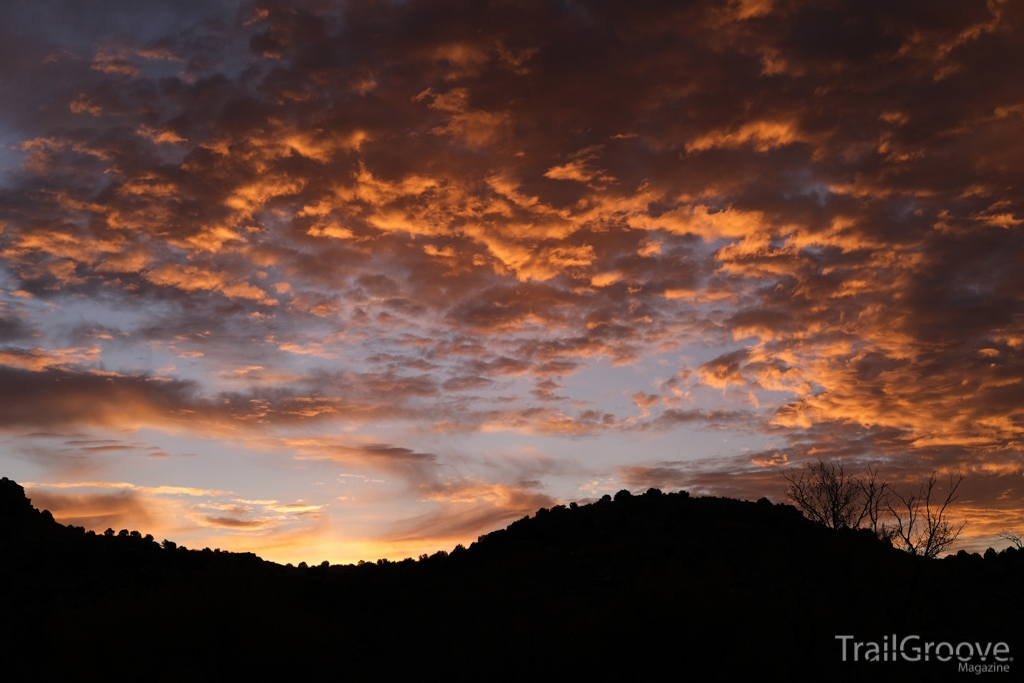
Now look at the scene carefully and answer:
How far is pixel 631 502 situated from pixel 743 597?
1017 inches

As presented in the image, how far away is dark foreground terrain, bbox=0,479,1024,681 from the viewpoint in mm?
25484

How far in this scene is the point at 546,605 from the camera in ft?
97.6

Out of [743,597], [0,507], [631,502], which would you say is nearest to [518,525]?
[631,502]

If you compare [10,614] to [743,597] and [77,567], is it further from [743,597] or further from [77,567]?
[743,597]

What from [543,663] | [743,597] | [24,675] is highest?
[743,597]

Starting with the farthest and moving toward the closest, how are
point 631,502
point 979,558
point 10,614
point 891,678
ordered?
point 631,502 → point 979,558 → point 10,614 → point 891,678

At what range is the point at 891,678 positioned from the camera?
25.2m

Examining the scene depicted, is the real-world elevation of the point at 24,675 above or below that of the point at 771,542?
below

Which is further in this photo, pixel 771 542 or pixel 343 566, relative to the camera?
pixel 343 566

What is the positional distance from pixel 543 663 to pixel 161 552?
114 feet

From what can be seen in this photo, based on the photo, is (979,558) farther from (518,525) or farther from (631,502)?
(518,525)

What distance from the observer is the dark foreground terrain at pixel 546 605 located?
83.6ft

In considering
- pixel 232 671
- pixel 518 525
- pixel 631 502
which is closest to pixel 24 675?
pixel 232 671

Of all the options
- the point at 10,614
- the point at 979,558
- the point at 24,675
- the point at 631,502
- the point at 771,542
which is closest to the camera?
the point at 24,675
